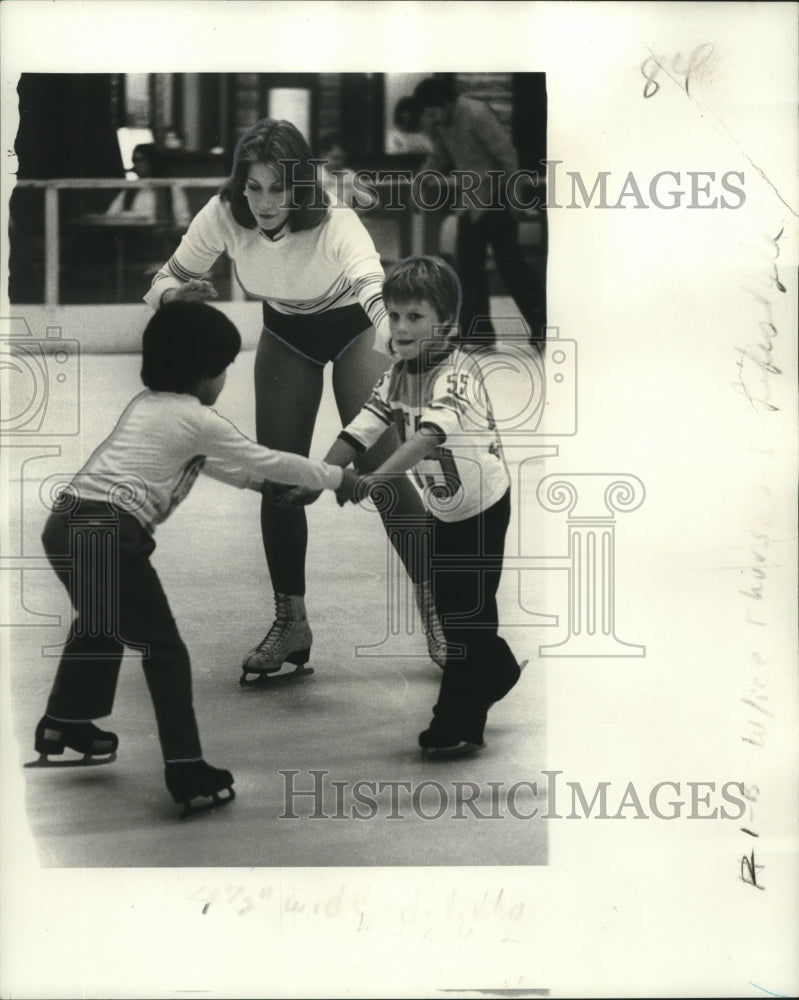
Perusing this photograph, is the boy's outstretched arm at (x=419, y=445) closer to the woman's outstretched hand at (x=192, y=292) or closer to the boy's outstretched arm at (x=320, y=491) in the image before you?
the boy's outstretched arm at (x=320, y=491)

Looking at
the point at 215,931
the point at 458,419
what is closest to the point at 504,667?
the point at 458,419

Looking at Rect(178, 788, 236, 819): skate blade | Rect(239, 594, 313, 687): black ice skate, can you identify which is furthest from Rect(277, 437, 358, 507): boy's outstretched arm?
Rect(178, 788, 236, 819): skate blade

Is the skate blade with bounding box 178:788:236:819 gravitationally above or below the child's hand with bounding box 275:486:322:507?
below

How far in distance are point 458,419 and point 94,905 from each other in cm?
100

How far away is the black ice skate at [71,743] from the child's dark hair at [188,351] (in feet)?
1.88

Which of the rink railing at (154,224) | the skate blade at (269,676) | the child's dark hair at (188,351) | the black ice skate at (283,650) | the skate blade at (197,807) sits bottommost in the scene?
the skate blade at (197,807)

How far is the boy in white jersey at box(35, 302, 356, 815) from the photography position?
181 cm

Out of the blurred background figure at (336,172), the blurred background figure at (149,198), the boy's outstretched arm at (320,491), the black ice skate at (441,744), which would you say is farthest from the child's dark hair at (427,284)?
the black ice skate at (441,744)

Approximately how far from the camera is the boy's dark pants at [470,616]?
1.84 meters

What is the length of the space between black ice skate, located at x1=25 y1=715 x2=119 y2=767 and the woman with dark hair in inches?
10.3

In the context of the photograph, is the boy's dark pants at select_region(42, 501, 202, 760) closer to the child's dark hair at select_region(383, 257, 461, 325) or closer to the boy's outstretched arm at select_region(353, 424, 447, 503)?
the boy's outstretched arm at select_region(353, 424, 447, 503)

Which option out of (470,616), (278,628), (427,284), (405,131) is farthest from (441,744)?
(405,131)

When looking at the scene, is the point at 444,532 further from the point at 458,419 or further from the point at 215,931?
the point at 215,931

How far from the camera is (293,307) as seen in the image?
6.08 feet
